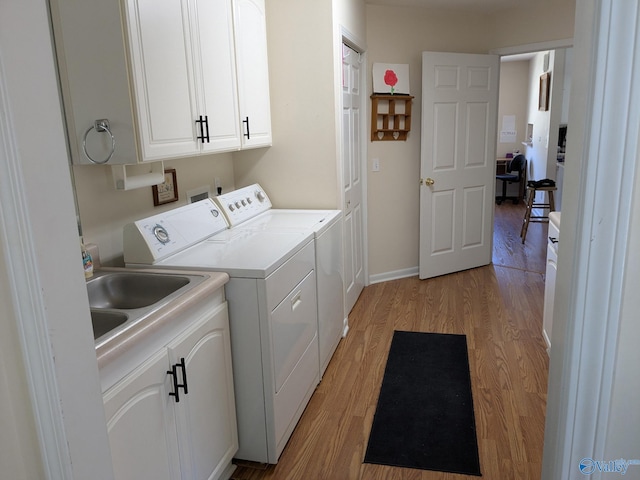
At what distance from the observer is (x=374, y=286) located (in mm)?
4438

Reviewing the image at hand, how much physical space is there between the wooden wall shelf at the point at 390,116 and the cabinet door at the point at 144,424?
3.12 metres

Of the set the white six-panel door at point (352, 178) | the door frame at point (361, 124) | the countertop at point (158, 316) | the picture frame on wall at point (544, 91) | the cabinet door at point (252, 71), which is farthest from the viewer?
the picture frame on wall at point (544, 91)

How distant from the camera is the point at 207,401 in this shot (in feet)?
6.04

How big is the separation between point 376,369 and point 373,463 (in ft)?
2.75


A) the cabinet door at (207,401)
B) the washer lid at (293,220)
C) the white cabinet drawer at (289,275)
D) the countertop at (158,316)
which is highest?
the washer lid at (293,220)

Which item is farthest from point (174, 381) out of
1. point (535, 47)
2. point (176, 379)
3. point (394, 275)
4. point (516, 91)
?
point (516, 91)

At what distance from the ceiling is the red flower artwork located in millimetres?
530

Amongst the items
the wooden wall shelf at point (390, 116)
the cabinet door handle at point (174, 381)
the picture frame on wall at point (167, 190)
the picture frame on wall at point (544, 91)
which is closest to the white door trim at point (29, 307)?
the cabinet door handle at point (174, 381)

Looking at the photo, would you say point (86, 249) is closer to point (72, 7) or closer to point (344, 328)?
point (72, 7)

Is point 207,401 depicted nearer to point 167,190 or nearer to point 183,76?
point 167,190

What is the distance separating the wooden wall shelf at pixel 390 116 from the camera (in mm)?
4199

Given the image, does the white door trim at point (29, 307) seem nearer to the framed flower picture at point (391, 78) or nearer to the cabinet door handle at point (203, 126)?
the cabinet door handle at point (203, 126)

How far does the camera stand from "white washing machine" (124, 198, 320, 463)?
201 centimetres

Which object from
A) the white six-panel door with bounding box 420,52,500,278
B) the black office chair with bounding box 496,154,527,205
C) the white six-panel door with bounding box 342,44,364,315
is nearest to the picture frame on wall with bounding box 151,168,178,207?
the white six-panel door with bounding box 342,44,364,315
